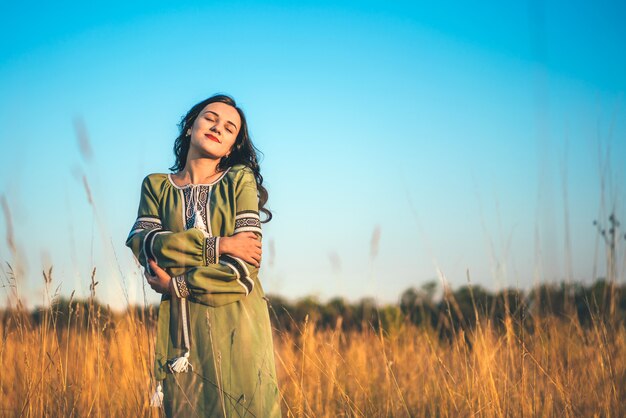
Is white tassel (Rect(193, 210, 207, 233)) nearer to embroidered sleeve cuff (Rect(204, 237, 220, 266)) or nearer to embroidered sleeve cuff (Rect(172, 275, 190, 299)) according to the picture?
embroidered sleeve cuff (Rect(204, 237, 220, 266))

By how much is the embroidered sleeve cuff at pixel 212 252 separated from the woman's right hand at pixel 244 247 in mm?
17

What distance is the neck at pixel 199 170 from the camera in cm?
260

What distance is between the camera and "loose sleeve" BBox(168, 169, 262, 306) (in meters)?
2.24

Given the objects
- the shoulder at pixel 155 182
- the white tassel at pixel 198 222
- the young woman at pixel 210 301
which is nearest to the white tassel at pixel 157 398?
the young woman at pixel 210 301

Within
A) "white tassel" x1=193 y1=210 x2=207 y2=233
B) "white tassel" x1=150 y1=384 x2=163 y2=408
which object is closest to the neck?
"white tassel" x1=193 y1=210 x2=207 y2=233

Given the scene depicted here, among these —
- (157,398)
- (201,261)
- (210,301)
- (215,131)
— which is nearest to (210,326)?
(210,301)

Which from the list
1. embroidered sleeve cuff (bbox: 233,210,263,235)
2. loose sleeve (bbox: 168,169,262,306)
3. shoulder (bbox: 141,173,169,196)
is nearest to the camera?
loose sleeve (bbox: 168,169,262,306)

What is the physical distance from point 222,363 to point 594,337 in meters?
2.33

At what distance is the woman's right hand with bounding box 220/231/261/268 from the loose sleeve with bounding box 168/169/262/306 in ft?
0.07

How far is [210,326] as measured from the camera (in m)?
2.24

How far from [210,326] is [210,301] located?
11 cm

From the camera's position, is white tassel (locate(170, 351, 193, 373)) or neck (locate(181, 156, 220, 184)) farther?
neck (locate(181, 156, 220, 184))

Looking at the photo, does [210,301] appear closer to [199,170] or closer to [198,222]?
[198,222]

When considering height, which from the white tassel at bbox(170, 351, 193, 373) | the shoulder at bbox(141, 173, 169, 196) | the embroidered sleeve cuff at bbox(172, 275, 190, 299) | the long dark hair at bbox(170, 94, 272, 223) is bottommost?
the white tassel at bbox(170, 351, 193, 373)
